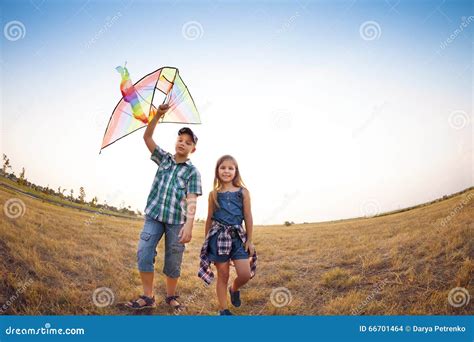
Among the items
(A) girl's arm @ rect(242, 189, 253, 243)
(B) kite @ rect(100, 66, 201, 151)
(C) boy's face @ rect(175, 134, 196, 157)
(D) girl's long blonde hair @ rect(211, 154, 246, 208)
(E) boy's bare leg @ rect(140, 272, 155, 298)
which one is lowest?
(E) boy's bare leg @ rect(140, 272, 155, 298)

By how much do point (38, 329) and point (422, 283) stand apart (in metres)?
4.41

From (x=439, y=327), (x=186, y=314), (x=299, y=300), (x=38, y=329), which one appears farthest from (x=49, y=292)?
(x=439, y=327)

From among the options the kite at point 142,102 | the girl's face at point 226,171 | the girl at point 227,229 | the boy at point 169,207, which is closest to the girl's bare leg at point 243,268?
Result: the girl at point 227,229

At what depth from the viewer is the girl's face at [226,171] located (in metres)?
3.70

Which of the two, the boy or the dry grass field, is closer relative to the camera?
the boy

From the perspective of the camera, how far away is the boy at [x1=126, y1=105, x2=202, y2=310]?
362 cm

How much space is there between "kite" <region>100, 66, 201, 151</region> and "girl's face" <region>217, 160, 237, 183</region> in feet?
3.02

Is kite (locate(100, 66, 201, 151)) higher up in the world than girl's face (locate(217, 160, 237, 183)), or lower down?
higher up

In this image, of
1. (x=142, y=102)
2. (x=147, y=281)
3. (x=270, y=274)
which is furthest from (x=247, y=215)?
(x=270, y=274)

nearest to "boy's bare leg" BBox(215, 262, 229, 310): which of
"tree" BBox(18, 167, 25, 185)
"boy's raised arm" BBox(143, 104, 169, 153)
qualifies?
"boy's raised arm" BBox(143, 104, 169, 153)

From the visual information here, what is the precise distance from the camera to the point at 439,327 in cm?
393

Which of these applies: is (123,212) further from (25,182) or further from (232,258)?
(232,258)

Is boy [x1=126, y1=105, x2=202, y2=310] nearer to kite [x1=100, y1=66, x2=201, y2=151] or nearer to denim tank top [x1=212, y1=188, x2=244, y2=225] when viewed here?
→ denim tank top [x1=212, y1=188, x2=244, y2=225]

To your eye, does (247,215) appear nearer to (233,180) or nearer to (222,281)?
(233,180)
